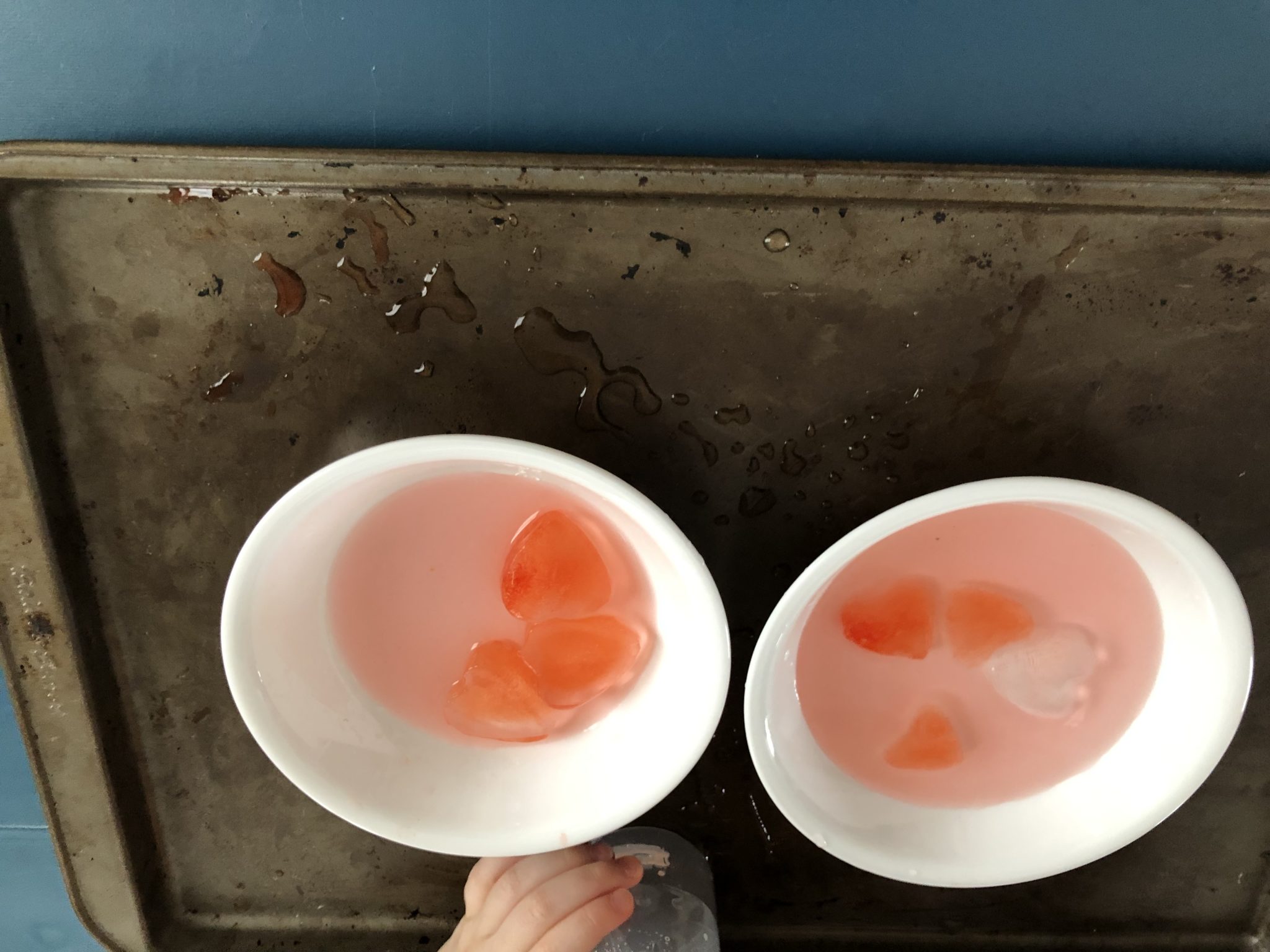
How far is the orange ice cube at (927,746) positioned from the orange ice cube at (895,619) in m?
0.07

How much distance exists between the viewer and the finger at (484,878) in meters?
0.74

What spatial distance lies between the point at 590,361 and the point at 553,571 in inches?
7.6

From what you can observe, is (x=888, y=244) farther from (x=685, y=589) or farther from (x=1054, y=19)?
(x=685, y=589)

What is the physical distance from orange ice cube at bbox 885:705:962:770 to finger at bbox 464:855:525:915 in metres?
0.37

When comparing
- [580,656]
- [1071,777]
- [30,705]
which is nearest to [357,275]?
[580,656]

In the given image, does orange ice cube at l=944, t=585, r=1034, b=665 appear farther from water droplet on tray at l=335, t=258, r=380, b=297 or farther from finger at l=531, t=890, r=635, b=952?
water droplet on tray at l=335, t=258, r=380, b=297

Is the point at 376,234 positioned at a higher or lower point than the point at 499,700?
higher

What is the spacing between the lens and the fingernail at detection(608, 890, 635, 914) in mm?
697

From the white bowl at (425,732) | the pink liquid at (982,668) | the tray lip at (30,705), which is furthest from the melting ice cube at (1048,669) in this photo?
the tray lip at (30,705)

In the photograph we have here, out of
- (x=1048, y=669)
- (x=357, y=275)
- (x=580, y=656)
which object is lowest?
(x=1048, y=669)

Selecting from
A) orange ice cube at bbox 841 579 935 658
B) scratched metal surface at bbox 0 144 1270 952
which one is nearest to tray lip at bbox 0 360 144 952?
scratched metal surface at bbox 0 144 1270 952

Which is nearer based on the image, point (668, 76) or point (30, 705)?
point (668, 76)

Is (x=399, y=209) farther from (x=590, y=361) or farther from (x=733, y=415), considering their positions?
(x=733, y=415)

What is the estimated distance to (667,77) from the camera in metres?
0.64
